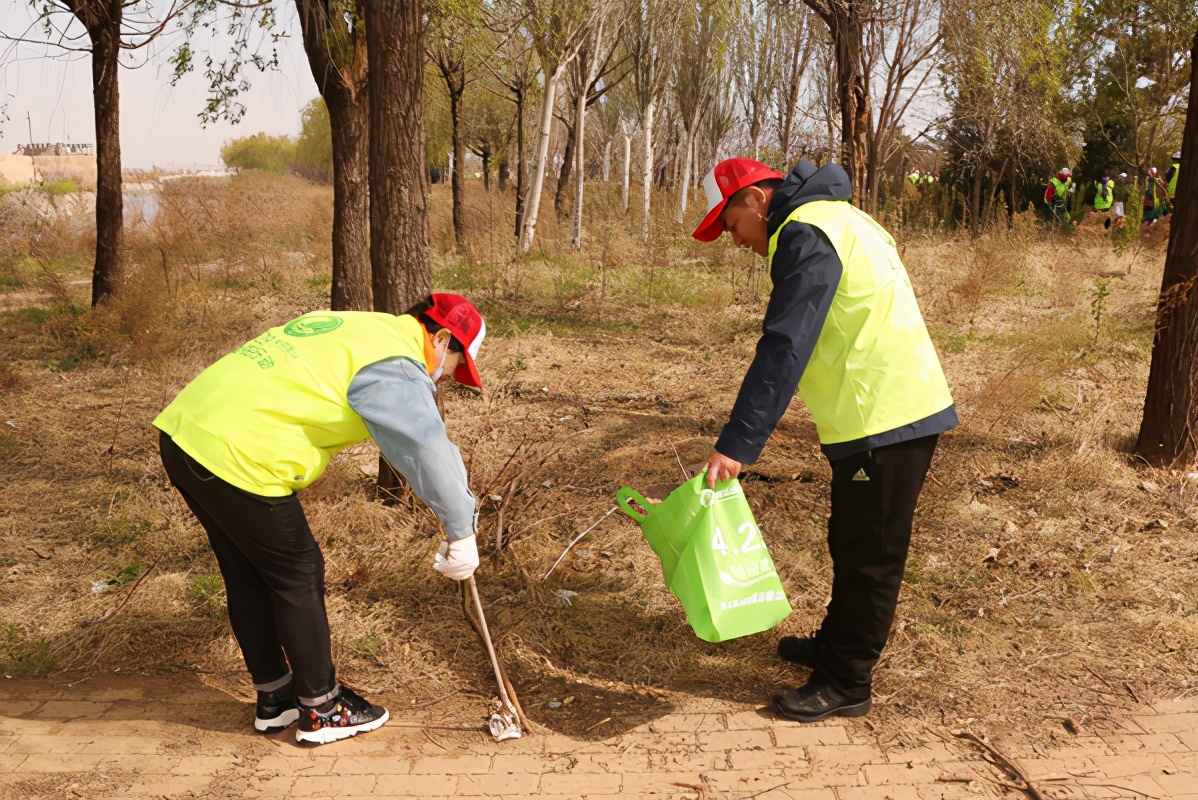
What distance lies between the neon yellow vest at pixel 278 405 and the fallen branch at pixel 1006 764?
2.10 m

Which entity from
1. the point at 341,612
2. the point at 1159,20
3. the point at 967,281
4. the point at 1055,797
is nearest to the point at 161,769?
the point at 341,612

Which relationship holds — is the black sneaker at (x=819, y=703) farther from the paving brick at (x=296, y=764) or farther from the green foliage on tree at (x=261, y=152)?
the green foliage on tree at (x=261, y=152)

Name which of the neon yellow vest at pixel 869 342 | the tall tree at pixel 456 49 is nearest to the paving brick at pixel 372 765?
the neon yellow vest at pixel 869 342

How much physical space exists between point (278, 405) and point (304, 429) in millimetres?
105

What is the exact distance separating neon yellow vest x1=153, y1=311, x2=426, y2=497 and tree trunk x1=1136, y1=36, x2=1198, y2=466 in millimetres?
4145

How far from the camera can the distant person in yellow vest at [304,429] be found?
251 cm

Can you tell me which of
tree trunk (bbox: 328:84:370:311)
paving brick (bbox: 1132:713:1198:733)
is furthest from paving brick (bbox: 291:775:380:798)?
tree trunk (bbox: 328:84:370:311)

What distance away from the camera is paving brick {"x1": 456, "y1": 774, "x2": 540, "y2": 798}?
2748mm

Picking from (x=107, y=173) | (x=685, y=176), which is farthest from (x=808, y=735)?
(x=685, y=176)

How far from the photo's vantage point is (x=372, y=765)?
9.45 feet

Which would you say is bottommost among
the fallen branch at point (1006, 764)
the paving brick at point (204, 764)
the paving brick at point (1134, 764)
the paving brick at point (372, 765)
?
the paving brick at point (204, 764)

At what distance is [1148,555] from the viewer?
4.14 meters

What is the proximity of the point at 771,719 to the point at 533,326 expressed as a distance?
6391 millimetres

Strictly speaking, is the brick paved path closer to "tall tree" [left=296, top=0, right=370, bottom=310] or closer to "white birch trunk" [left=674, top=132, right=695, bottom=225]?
"tall tree" [left=296, top=0, right=370, bottom=310]
